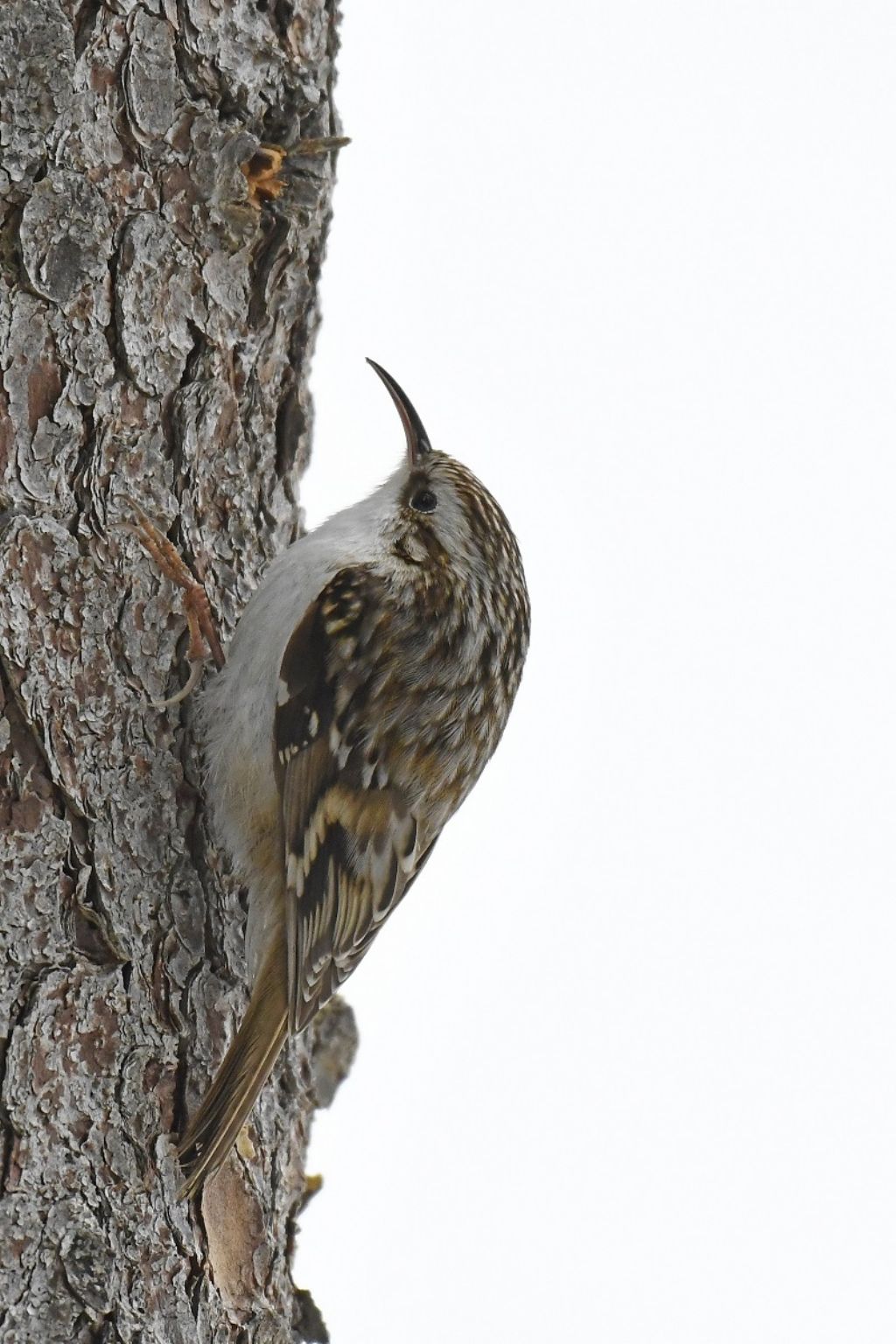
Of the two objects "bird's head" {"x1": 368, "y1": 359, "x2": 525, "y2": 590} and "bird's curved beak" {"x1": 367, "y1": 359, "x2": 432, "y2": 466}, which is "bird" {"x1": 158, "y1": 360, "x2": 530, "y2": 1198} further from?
"bird's curved beak" {"x1": 367, "y1": 359, "x2": 432, "y2": 466}

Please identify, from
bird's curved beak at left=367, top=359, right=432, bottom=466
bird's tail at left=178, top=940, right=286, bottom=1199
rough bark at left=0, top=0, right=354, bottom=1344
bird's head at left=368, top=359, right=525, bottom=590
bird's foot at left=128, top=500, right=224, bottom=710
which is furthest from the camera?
bird's curved beak at left=367, top=359, right=432, bottom=466

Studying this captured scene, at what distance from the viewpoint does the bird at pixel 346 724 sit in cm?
222

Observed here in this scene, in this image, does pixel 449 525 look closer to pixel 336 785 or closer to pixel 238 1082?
pixel 336 785

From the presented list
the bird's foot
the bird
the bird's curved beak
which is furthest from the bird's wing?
the bird's curved beak

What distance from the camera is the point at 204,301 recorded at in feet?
7.40

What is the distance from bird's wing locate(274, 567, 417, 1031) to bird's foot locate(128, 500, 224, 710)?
0.11 metres

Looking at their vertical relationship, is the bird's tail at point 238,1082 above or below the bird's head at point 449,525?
below

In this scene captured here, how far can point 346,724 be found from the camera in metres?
2.29

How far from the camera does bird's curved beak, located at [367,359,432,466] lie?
2.60 m

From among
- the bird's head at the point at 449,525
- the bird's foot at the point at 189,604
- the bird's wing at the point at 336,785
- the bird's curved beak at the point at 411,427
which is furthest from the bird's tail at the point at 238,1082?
the bird's curved beak at the point at 411,427

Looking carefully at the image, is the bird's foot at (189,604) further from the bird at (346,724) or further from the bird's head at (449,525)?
the bird's head at (449,525)

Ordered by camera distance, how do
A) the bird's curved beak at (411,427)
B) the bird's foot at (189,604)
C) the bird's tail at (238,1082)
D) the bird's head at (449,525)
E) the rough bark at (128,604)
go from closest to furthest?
the rough bark at (128,604), the bird's tail at (238,1082), the bird's foot at (189,604), the bird's head at (449,525), the bird's curved beak at (411,427)

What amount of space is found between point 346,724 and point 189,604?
29 centimetres

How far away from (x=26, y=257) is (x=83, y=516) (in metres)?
0.33
